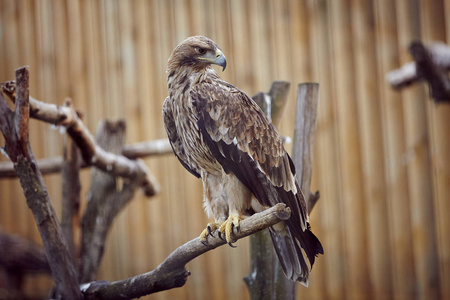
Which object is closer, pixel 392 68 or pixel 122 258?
pixel 392 68

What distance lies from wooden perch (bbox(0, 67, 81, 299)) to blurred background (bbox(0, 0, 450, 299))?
0.88 metres

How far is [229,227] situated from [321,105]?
150 cm

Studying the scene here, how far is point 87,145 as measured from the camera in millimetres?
2285

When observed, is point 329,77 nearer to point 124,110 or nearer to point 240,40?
point 240,40

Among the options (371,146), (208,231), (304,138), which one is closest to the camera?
(208,231)

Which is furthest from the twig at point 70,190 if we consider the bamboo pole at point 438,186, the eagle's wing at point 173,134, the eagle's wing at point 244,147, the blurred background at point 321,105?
the bamboo pole at point 438,186

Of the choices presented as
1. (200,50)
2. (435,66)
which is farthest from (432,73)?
(200,50)

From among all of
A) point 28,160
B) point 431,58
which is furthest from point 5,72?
point 431,58

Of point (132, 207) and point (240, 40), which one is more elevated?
point (240, 40)

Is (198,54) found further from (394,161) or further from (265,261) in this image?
(394,161)

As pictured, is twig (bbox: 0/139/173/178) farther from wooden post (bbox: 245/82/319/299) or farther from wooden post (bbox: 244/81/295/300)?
wooden post (bbox: 245/82/319/299)

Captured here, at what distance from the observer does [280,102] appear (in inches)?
77.8

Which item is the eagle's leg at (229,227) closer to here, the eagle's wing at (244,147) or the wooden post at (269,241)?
the eagle's wing at (244,147)

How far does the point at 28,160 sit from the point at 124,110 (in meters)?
1.35
